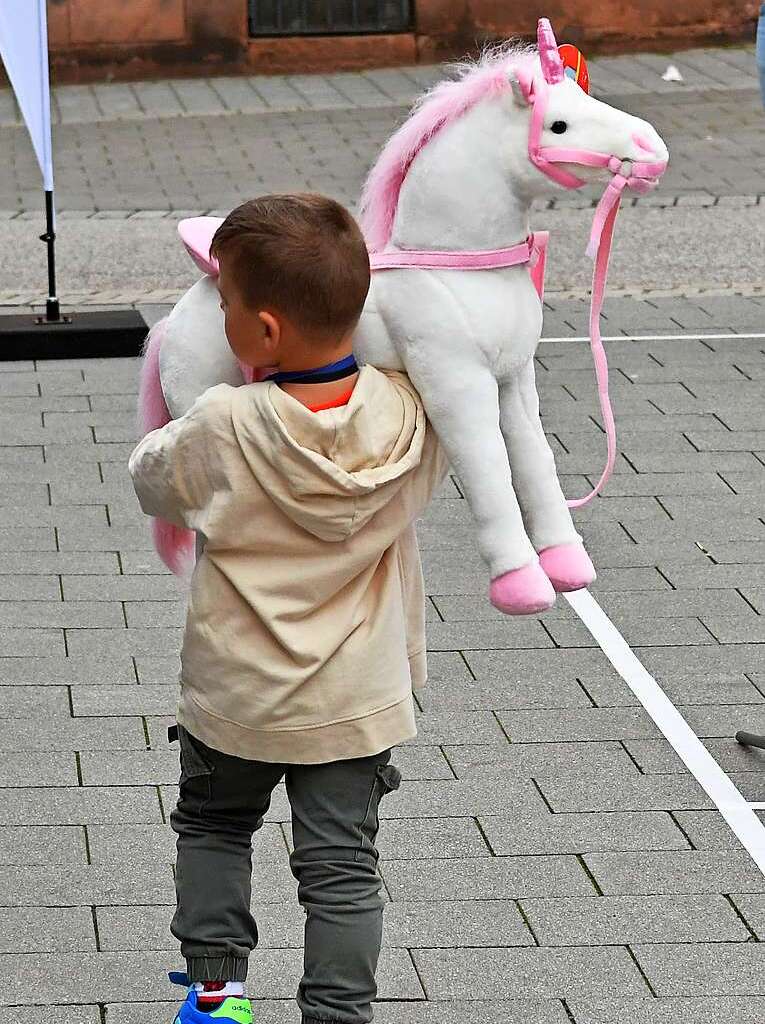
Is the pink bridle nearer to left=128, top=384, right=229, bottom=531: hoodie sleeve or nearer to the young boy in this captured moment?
the young boy

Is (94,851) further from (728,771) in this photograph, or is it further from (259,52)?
(259,52)

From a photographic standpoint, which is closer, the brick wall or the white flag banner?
the white flag banner

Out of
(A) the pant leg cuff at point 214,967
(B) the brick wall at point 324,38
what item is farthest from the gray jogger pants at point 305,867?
(B) the brick wall at point 324,38

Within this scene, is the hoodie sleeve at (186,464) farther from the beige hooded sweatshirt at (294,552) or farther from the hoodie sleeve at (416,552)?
the hoodie sleeve at (416,552)

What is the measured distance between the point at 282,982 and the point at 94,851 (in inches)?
27.7

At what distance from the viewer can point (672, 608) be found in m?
5.75

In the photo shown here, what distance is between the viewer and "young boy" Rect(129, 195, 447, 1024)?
9.56ft

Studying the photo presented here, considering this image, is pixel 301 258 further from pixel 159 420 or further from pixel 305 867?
pixel 305 867

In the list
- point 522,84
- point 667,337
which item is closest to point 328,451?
point 522,84

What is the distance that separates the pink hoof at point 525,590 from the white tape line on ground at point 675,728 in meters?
1.37

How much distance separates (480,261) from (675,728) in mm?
2172

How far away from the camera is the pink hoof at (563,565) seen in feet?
10.5

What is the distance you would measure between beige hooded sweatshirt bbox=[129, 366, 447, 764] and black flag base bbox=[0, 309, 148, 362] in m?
5.59

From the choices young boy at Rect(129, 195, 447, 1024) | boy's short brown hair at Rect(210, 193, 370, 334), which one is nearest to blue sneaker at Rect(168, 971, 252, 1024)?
young boy at Rect(129, 195, 447, 1024)
